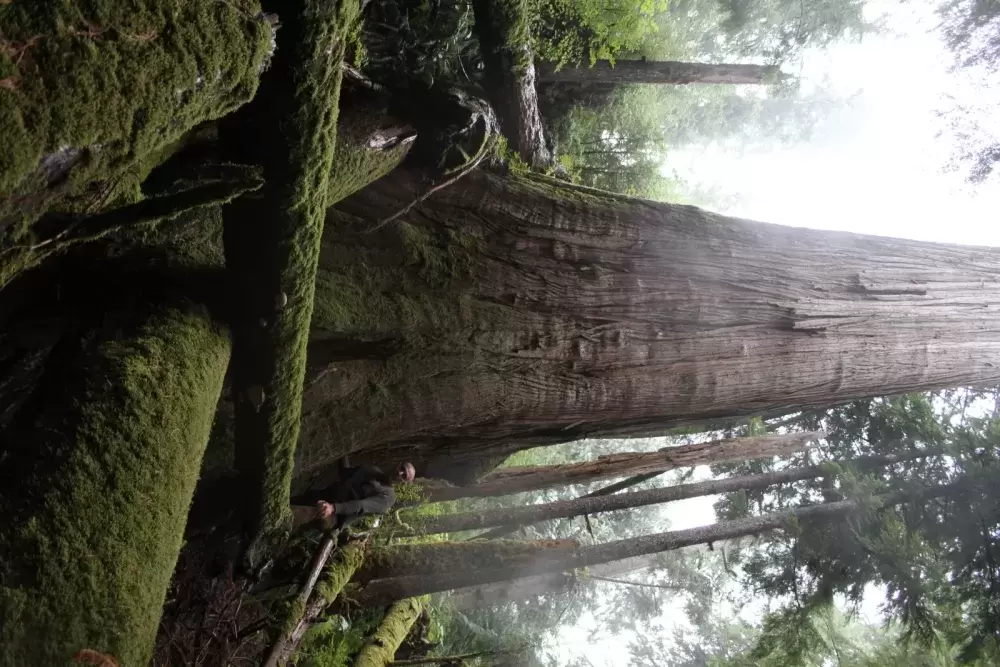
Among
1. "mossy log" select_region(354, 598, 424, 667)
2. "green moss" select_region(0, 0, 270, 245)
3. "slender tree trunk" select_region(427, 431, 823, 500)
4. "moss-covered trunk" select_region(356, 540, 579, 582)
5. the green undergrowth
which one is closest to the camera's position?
"green moss" select_region(0, 0, 270, 245)

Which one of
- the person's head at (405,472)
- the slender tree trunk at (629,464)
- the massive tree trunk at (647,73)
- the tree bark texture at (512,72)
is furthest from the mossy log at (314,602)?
the massive tree trunk at (647,73)

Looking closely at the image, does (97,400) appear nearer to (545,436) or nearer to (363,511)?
(363,511)

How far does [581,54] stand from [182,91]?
5.73m

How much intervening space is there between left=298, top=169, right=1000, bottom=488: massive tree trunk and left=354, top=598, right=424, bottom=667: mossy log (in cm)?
208

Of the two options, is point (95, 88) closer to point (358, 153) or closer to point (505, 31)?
point (358, 153)

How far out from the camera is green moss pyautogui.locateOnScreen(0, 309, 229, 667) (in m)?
1.95

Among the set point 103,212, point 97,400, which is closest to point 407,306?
point 97,400

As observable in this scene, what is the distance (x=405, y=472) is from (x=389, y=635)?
9.67 ft

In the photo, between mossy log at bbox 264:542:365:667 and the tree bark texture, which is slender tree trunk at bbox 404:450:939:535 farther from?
the tree bark texture

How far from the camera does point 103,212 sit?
186 centimetres

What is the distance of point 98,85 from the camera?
5.19ft

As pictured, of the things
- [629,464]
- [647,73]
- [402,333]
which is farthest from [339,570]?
[647,73]

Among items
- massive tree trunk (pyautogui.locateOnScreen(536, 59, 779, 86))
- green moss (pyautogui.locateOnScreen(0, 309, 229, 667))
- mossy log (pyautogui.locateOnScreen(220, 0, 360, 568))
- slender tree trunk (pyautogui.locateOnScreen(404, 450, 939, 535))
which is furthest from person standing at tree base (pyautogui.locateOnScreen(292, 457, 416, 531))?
massive tree trunk (pyautogui.locateOnScreen(536, 59, 779, 86))

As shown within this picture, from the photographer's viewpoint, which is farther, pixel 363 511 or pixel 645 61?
pixel 645 61
